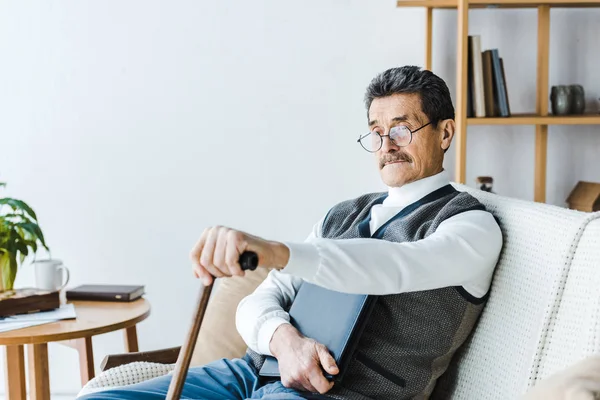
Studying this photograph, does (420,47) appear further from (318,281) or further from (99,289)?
(318,281)

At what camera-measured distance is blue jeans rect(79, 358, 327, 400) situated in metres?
1.67

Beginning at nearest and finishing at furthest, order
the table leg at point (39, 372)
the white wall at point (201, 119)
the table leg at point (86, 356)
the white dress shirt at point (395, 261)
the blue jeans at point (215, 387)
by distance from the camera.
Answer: the white dress shirt at point (395, 261) < the blue jeans at point (215, 387) < the table leg at point (39, 372) < the table leg at point (86, 356) < the white wall at point (201, 119)

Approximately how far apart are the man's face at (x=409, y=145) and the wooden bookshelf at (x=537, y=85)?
0.81 metres

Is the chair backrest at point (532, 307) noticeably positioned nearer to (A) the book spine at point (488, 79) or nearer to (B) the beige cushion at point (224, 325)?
(B) the beige cushion at point (224, 325)

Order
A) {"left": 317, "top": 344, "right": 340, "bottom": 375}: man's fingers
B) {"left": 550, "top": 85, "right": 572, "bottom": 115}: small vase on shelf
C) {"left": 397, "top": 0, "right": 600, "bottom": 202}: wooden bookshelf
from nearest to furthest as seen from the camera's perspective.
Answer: {"left": 317, "top": 344, "right": 340, "bottom": 375}: man's fingers < {"left": 397, "top": 0, "right": 600, "bottom": 202}: wooden bookshelf < {"left": 550, "top": 85, "right": 572, "bottom": 115}: small vase on shelf

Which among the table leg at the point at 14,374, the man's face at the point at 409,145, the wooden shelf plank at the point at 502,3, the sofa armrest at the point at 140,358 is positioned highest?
the wooden shelf plank at the point at 502,3

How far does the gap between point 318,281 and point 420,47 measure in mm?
1728

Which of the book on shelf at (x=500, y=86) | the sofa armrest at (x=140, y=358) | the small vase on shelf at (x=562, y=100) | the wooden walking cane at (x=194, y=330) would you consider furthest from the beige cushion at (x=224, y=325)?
the small vase on shelf at (x=562, y=100)

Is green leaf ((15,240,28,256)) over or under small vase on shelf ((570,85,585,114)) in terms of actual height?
under

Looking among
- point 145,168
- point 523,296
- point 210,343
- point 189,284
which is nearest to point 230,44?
point 145,168

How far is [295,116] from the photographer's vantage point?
2930 millimetres

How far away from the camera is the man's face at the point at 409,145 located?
182 centimetres

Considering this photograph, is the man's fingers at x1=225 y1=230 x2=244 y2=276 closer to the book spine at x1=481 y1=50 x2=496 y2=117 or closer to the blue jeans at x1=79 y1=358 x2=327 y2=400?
the blue jeans at x1=79 y1=358 x2=327 y2=400

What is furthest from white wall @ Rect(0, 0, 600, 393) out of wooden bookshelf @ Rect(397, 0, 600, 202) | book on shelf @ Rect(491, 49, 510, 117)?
book on shelf @ Rect(491, 49, 510, 117)
